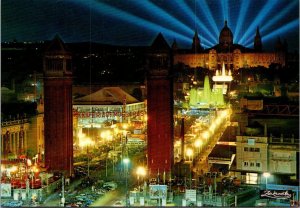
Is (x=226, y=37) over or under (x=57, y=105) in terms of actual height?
over

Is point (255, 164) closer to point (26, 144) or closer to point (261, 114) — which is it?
point (261, 114)

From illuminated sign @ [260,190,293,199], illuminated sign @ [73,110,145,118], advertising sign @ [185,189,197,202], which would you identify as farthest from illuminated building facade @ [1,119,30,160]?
illuminated sign @ [260,190,293,199]

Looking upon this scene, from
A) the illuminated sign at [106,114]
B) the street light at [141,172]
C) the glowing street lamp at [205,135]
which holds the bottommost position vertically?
the street light at [141,172]

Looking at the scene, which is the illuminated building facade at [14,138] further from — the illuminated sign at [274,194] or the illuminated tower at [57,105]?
the illuminated sign at [274,194]

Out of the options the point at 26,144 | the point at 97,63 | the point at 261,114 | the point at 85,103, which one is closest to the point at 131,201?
the point at 261,114

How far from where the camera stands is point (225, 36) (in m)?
32.1

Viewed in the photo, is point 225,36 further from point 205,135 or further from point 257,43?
point 205,135

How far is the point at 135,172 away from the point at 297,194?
2.87 m

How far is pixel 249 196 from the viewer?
6734 mm

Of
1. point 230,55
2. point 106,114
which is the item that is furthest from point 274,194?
point 230,55

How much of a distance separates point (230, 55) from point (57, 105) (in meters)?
23.4

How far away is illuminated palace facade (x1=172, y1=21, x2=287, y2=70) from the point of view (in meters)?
30.9

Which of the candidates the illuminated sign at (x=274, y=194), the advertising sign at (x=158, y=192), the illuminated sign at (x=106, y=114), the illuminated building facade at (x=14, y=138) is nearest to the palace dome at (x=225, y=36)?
the illuminated sign at (x=106, y=114)

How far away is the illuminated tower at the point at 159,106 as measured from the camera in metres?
8.50
